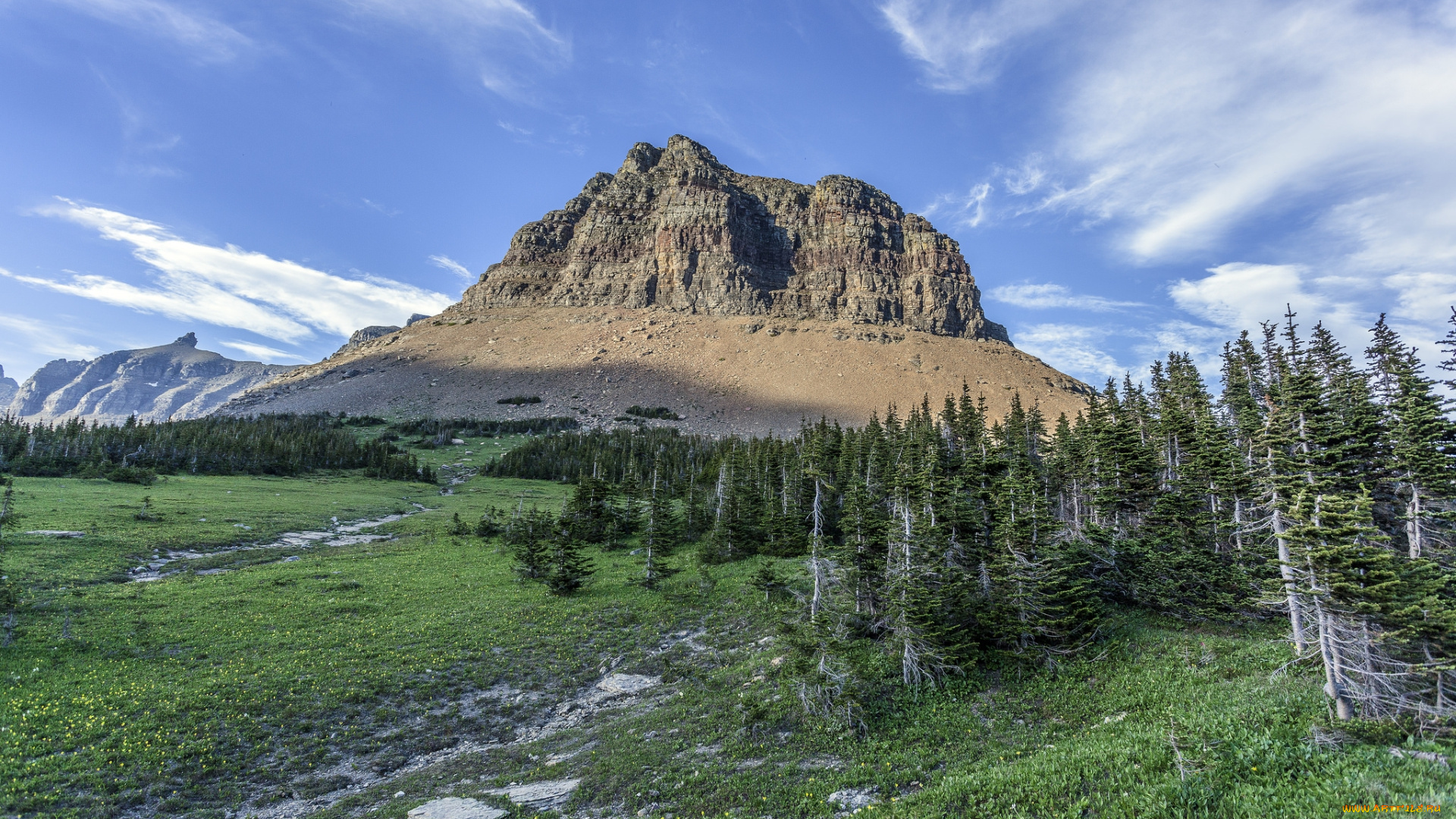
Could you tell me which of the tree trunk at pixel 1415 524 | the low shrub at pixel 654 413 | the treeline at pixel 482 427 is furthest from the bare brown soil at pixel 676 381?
the tree trunk at pixel 1415 524

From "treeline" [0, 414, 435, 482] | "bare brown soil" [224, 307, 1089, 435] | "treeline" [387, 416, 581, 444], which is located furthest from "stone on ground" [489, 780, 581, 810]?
"bare brown soil" [224, 307, 1089, 435]

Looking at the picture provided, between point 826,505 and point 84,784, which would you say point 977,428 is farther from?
point 84,784

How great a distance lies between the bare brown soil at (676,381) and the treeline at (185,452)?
4731 centimetres

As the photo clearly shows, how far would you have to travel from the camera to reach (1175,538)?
96.0ft

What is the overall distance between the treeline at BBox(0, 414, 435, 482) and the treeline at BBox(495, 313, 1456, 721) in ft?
233

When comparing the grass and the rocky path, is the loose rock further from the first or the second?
the rocky path

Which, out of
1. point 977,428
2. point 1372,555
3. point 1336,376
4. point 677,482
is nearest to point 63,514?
point 677,482

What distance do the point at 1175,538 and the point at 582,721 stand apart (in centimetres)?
3233

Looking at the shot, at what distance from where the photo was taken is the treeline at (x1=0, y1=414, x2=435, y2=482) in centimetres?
6972

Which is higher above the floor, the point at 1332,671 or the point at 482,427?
the point at 482,427

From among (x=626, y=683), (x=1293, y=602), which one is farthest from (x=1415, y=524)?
(x=626, y=683)

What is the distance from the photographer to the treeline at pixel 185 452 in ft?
229

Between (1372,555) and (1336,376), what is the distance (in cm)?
3759

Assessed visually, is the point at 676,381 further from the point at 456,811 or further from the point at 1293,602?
the point at 1293,602
